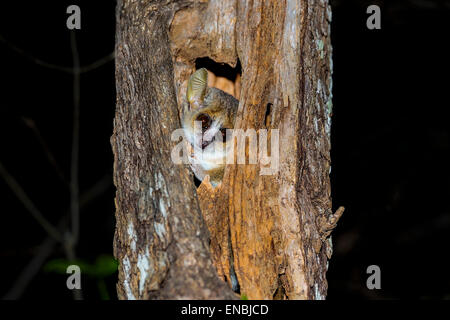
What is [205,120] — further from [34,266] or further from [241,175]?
[34,266]

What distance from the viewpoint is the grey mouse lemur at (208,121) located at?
8.55 ft

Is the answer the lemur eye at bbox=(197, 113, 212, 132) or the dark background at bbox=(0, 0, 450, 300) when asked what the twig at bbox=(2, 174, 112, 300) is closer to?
the dark background at bbox=(0, 0, 450, 300)

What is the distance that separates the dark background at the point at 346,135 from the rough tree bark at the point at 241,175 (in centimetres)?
211

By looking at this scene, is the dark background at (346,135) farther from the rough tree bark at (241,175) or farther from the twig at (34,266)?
the rough tree bark at (241,175)

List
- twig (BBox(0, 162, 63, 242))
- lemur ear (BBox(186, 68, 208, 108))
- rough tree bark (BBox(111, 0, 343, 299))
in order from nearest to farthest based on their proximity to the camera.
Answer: rough tree bark (BBox(111, 0, 343, 299)) → lemur ear (BBox(186, 68, 208, 108)) → twig (BBox(0, 162, 63, 242))

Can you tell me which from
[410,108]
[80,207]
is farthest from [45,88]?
[410,108]

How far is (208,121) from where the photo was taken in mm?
2635

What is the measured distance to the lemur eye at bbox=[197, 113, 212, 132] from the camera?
2617 mm

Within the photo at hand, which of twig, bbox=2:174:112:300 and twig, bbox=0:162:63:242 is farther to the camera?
twig, bbox=2:174:112:300

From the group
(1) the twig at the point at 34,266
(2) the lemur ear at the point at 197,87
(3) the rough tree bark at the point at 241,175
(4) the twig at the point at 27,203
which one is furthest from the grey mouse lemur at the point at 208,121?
(1) the twig at the point at 34,266

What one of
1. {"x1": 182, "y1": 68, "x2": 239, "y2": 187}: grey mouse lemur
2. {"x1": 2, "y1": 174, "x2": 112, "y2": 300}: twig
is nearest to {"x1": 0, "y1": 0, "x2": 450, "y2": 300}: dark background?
{"x1": 2, "y1": 174, "x2": 112, "y2": 300}: twig

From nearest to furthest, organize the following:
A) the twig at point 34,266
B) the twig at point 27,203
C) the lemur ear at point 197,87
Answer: the lemur ear at point 197,87 < the twig at point 27,203 < the twig at point 34,266

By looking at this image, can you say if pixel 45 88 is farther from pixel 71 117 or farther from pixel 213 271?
→ pixel 213 271

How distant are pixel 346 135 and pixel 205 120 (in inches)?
116
